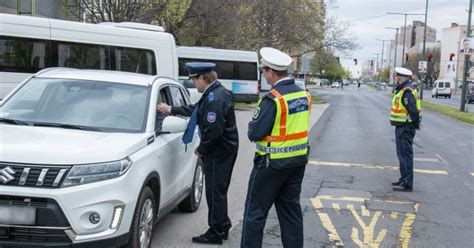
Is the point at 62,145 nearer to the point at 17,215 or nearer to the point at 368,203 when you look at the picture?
the point at 17,215

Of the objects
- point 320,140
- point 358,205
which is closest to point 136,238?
point 358,205

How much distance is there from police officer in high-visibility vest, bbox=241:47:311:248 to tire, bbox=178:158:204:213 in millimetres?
2116

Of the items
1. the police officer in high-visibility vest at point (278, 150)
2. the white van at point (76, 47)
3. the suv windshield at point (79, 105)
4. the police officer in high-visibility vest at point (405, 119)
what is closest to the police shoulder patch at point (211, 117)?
the suv windshield at point (79, 105)

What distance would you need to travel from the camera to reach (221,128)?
527 cm

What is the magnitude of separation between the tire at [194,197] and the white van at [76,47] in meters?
6.95

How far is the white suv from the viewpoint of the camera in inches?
156

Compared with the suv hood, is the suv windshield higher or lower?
higher

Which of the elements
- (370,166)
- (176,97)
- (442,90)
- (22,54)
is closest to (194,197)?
(176,97)

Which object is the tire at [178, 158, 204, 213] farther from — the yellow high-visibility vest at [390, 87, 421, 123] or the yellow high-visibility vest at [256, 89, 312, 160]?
the yellow high-visibility vest at [390, 87, 421, 123]

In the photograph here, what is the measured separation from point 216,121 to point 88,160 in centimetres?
147

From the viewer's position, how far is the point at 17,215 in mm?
3969

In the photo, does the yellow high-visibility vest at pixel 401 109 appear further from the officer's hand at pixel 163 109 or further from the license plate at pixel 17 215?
the license plate at pixel 17 215

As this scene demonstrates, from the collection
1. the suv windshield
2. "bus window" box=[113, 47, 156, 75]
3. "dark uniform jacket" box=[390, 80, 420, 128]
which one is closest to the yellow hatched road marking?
"dark uniform jacket" box=[390, 80, 420, 128]

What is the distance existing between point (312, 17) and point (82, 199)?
45347 millimetres
